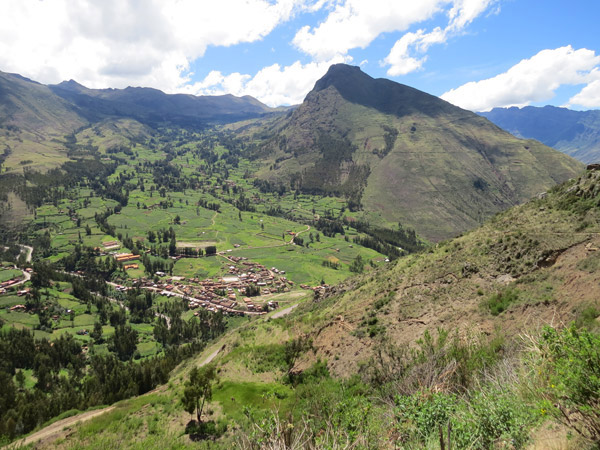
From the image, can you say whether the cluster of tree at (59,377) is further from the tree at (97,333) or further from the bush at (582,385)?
the bush at (582,385)

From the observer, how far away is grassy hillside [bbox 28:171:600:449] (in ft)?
26.6

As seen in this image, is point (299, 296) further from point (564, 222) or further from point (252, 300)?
point (564, 222)

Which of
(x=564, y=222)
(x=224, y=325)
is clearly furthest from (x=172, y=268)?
(x=564, y=222)

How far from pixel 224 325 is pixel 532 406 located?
102654 mm

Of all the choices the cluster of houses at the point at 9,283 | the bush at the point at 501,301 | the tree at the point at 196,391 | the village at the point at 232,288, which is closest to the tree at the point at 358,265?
the village at the point at 232,288

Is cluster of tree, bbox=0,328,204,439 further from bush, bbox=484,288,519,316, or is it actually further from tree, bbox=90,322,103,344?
bush, bbox=484,288,519,316

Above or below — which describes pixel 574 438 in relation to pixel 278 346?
above

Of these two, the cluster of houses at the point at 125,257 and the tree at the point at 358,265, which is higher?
the cluster of houses at the point at 125,257

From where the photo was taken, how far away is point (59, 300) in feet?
379

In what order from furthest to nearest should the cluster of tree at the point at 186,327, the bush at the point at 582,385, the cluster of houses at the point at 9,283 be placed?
the cluster of houses at the point at 9,283 → the cluster of tree at the point at 186,327 → the bush at the point at 582,385

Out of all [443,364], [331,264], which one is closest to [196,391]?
[443,364]

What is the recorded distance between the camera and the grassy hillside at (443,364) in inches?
320

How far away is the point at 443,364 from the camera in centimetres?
1441

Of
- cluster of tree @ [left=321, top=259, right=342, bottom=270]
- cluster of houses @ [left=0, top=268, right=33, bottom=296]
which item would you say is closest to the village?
cluster of tree @ [left=321, top=259, right=342, bottom=270]
